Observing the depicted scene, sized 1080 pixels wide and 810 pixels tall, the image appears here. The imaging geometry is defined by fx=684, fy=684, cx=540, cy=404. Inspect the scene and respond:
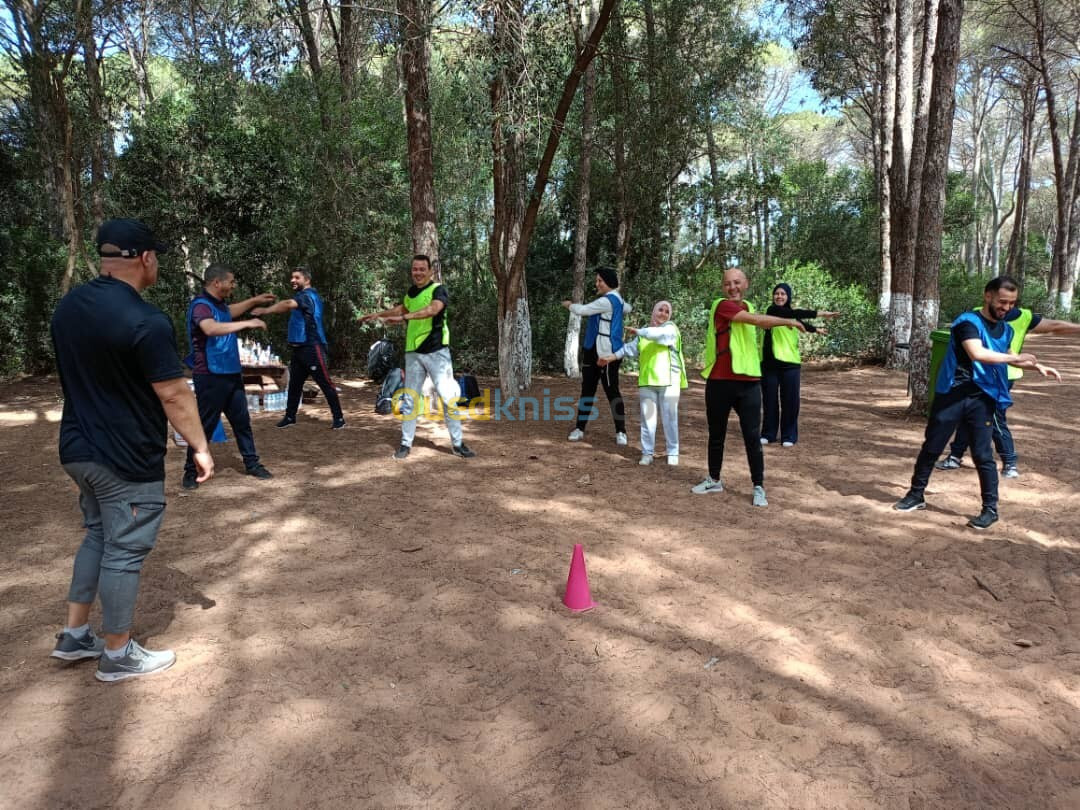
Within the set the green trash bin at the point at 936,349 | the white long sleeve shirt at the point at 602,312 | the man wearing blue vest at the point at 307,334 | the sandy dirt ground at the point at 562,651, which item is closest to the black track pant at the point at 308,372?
the man wearing blue vest at the point at 307,334

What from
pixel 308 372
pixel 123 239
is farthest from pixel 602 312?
pixel 123 239

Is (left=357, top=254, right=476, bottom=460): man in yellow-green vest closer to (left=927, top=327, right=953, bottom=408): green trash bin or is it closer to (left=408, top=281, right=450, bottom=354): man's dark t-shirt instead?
(left=408, top=281, right=450, bottom=354): man's dark t-shirt

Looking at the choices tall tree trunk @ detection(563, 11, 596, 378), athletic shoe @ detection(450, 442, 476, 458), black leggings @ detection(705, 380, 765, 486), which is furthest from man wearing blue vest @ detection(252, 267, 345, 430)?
tall tree trunk @ detection(563, 11, 596, 378)

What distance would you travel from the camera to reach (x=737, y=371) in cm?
528

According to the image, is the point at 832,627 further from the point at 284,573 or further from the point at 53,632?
the point at 53,632

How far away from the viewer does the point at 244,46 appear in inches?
403

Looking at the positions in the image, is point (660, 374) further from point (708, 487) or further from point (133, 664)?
point (133, 664)

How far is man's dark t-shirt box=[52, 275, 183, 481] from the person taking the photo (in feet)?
8.92

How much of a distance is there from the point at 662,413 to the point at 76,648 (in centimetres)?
488

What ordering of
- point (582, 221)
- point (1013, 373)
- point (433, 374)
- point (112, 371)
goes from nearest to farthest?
1. point (112, 371)
2. point (1013, 373)
3. point (433, 374)
4. point (582, 221)

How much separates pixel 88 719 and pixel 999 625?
171 inches

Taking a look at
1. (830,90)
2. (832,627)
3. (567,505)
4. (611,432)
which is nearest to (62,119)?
(611,432)

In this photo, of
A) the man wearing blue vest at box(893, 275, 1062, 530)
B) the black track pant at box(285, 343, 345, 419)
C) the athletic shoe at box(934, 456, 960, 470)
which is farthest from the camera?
the black track pant at box(285, 343, 345, 419)

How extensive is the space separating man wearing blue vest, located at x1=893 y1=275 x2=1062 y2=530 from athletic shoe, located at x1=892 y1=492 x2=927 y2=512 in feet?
1.22
